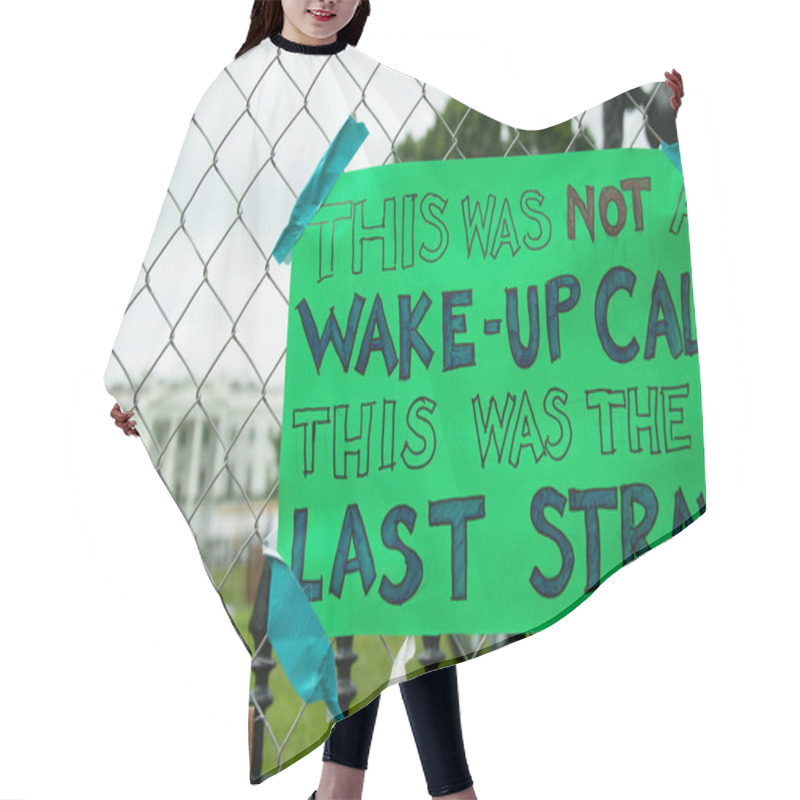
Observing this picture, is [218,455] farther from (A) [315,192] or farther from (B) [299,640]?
(A) [315,192]

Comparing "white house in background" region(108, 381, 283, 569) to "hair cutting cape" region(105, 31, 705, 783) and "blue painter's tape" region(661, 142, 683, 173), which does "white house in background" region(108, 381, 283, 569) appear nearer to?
"hair cutting cape" region(105, 31, 705, 783)

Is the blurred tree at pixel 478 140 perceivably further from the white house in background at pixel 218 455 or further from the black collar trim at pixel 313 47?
the white house in background at pixel 218 455

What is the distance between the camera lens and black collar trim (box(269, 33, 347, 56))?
1.84m

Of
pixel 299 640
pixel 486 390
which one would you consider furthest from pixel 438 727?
pixel 486 390

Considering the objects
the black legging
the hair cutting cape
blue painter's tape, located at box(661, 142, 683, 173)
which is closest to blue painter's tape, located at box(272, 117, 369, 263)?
the hair cutting cape

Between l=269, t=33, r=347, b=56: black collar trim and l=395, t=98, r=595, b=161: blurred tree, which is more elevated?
l=269, t=33, r=347, b=56: black collar trim

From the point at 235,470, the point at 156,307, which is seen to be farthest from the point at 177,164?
the point at 235,470

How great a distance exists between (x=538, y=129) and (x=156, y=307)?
542 mm

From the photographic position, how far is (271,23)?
1874 mm

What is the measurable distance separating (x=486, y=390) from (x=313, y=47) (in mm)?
512

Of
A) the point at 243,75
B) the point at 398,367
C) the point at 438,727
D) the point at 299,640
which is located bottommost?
the point at 438,727

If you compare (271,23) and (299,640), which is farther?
(271,23)

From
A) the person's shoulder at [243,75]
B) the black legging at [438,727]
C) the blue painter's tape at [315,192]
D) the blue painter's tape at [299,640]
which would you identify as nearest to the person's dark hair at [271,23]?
the person's shoulder at [243,75]

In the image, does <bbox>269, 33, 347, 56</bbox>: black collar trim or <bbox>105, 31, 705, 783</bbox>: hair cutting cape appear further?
<bbox>269, 33, 347, 56</bbox>: black collar trim
